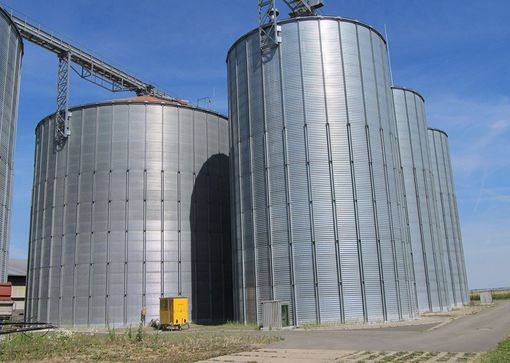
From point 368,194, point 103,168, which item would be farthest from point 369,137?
point 103,168

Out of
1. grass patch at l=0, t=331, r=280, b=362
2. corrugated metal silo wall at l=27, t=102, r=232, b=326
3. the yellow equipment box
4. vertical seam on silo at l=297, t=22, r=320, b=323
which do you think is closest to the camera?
grass patch at l=0, t=331, r=280, b=362

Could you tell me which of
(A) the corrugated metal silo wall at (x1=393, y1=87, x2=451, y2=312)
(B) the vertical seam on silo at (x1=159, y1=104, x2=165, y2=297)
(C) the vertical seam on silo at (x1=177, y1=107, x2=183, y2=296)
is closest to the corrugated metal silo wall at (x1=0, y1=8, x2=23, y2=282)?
(B) the vertical seam on silo at (x1=159, y1=104, x2=165, y2=297)

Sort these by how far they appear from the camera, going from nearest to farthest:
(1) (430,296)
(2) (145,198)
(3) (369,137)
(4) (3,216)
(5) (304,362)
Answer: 1. (5) (304,362)
2. (4) (3,216)
3. (3) (369,137)
4. (2) (145,198)
5. (1) (430,296)

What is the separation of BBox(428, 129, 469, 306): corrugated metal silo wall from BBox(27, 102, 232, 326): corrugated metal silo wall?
27885mm

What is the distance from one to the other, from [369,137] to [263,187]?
8951 mm

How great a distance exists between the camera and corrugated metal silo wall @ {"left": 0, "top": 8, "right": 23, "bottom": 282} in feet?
119

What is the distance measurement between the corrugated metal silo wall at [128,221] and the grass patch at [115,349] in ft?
62.0

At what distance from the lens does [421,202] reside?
5600cm

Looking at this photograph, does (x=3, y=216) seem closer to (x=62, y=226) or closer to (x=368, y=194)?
(x=62, y=226)

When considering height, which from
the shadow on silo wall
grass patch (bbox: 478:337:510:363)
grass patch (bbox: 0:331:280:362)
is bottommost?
grass patch (bbox: 478:337:510:363)

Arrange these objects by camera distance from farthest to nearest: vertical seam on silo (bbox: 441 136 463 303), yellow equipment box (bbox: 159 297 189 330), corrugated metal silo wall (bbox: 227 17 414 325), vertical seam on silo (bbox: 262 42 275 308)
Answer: vertical seam on silo (bbox: 441 136 463 303) < yellow equipment box (bbox: 159 297 189 330) < vertical seam on silo (bbox: 262 42 275 308) < corrugated metal silo wall (bbox: 227 17 414 325)

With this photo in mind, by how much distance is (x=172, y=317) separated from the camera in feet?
129

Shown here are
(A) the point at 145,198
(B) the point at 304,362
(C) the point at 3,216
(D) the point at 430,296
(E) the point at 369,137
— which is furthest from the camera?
(D) the point at 430,296

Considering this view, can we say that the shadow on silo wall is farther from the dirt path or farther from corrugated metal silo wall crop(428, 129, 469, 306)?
corrugated metal silo wall crop(428, 129, 469, 306)
